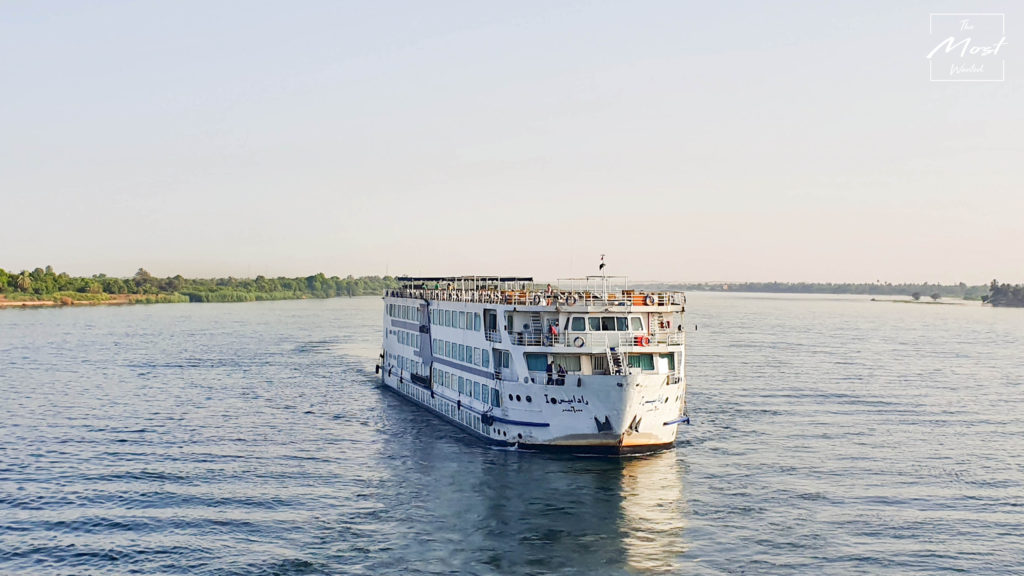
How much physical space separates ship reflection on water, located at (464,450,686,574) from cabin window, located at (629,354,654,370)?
5.29m

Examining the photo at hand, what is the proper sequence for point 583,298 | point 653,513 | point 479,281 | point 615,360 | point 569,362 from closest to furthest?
point 653,513 < point 615,360 < point 569,362 < point 583,298 < point 479,281

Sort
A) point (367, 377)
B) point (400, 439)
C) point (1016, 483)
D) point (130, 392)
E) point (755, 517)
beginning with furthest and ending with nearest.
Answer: point (367, 377) → point (130, 392) → point (400, 439) → point (1016, 483) → point (755, 517)

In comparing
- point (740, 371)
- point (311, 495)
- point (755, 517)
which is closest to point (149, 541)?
point (311, 495)

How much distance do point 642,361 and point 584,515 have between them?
12.7 metres

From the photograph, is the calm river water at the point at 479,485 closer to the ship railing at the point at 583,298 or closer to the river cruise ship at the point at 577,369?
the river cruise ship at the point at 577,369

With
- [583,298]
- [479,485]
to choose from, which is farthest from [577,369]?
[479,485]

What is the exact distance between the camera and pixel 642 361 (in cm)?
5028

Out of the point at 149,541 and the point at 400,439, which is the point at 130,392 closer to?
the point at 400,439

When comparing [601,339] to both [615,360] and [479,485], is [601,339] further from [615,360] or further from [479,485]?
[479,485]

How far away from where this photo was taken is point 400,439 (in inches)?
2281

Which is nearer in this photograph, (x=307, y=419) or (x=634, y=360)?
(x=634, y=360)

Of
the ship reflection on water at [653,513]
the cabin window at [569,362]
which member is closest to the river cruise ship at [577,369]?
the cabin window at [569,362]

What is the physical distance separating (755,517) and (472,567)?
14.3 meters

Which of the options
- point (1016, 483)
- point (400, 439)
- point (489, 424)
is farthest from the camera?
point (400, 439)
